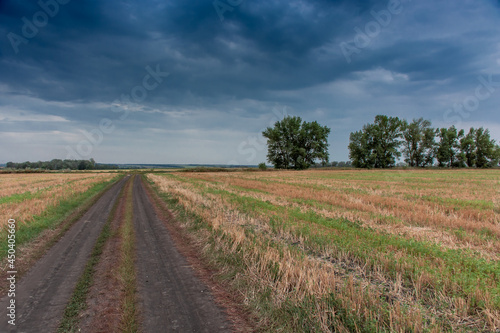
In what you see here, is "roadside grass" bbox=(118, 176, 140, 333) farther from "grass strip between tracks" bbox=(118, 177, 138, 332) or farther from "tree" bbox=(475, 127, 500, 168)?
"tree" bbox=(475, 127, 500, 168)

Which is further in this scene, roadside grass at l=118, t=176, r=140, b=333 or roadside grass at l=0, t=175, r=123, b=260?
roadside grass at l=0, t=175, r=123, b=260

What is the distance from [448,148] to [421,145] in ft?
30.2

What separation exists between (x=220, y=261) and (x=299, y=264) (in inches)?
86.8

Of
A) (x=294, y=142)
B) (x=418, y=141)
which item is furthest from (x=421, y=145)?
(x=294, y=142)

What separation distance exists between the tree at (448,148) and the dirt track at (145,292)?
342 feet

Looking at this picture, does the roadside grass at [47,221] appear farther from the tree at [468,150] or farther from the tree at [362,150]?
the tree at [468,150]

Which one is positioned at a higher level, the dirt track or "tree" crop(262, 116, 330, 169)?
"tree" crop(262, 116, 330, 169)

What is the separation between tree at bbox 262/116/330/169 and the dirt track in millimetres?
81601

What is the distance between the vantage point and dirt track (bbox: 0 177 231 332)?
3908 millimetres

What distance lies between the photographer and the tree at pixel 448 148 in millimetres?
83562

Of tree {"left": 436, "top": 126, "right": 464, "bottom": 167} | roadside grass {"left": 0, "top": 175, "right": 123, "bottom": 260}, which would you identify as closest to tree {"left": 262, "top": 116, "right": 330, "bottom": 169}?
tree {"left": 436, "top": 126, "right": 464, "bottom": 167}

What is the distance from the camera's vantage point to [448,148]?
83688 millimetres

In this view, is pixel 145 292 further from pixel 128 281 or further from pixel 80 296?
pixel 80 296

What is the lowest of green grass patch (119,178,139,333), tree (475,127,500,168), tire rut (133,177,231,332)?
tire rut (133,177,231,332)
